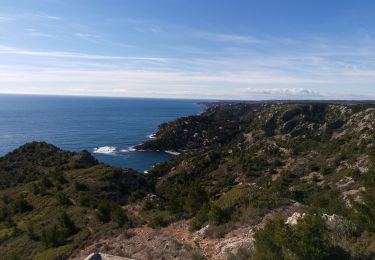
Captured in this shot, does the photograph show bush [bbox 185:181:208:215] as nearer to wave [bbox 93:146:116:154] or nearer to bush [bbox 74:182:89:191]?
bush [bbox 74:182:89:191]

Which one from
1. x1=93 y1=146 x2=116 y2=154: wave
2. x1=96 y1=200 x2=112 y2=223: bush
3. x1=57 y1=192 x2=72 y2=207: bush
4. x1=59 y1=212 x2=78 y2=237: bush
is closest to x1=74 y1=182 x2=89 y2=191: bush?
x1=57 y1=192 x2=72 y2=207: bush

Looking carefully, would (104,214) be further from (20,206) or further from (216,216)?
(20,206)

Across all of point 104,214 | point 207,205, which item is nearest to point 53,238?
point 104,214

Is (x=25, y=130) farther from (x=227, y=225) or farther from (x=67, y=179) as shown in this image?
(x=227, y=225)

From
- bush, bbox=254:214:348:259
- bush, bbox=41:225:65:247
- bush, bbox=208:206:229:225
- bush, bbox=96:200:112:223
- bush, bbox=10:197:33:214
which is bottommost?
bush, bbox=10:197:33:214

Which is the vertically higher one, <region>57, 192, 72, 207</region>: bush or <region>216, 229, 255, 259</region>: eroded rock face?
<region>216, 229, 255, 259</region>: eroded rock face

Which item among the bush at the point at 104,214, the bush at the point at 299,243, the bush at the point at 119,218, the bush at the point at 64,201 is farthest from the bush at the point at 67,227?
the bush at the point at 299,243

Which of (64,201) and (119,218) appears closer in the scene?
(119,218)

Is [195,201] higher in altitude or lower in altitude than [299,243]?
lower
